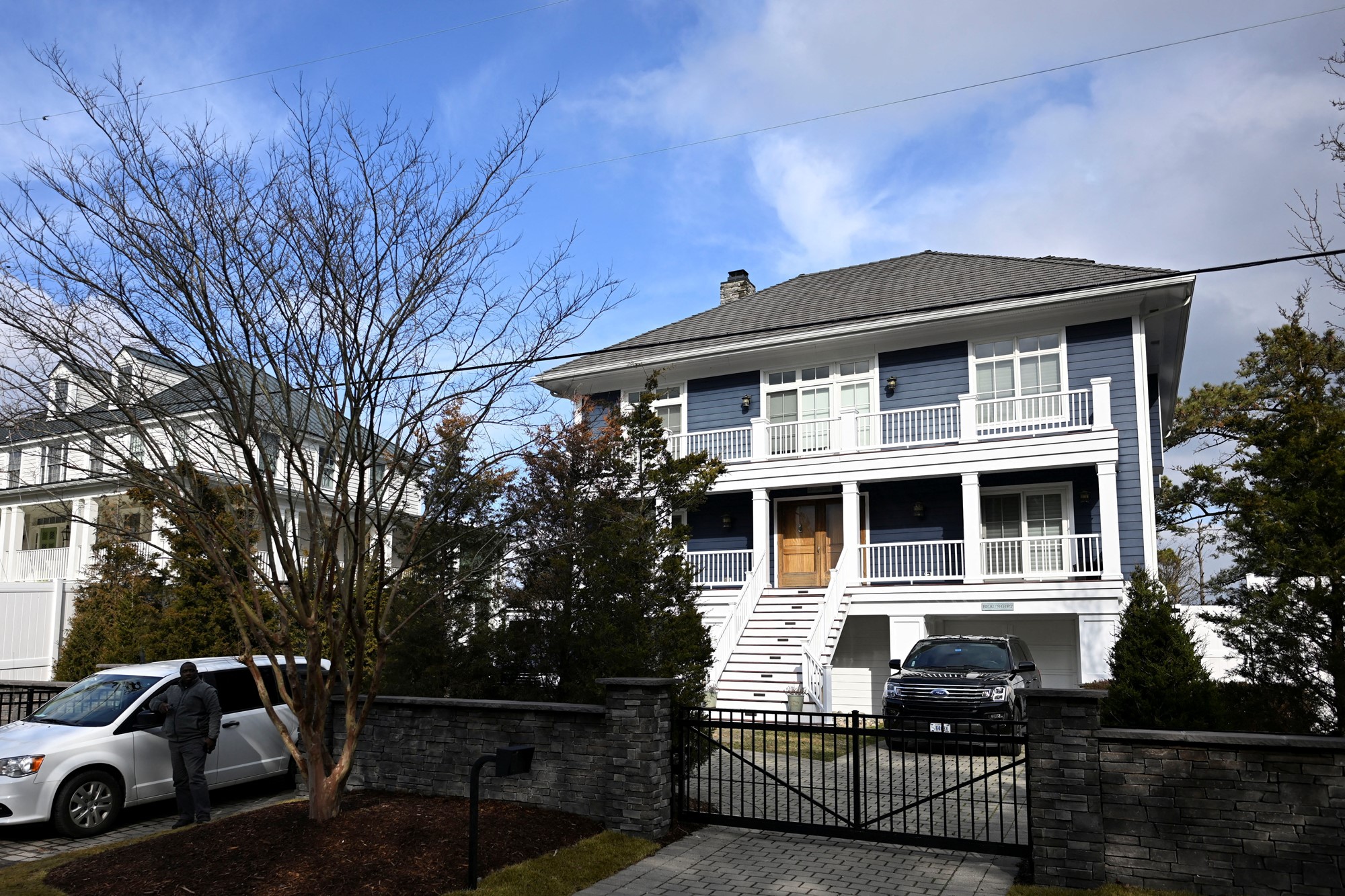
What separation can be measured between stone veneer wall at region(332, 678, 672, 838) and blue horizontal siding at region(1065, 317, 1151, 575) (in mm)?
12985

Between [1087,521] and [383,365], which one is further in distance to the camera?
[1087,521]

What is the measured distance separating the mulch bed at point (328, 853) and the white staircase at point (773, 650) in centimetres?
818

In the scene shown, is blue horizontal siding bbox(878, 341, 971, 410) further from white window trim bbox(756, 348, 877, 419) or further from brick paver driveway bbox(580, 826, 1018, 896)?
brick paver driveway bbox(580, 826, 1018, 896)

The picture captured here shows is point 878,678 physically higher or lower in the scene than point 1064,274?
lower

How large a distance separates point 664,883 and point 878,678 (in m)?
14.1

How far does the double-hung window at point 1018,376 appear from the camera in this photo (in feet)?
65.1

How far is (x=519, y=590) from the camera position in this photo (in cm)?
1177

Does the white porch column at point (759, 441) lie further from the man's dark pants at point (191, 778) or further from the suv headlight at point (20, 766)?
the suv headlight at point (20, 766)

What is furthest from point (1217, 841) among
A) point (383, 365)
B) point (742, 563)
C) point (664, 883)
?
point (742, 563)

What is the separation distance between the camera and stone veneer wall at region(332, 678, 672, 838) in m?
8.65

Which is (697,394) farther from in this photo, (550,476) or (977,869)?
(977,869)

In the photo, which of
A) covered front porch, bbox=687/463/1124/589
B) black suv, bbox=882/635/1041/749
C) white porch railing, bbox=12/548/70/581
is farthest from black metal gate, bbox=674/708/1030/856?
white porch railing, bbox=12/548/70/581

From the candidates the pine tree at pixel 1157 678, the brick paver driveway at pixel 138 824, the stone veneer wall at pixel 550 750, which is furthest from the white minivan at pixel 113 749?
the pine tree at pixel 1157 678

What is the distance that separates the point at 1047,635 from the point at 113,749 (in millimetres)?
16300
